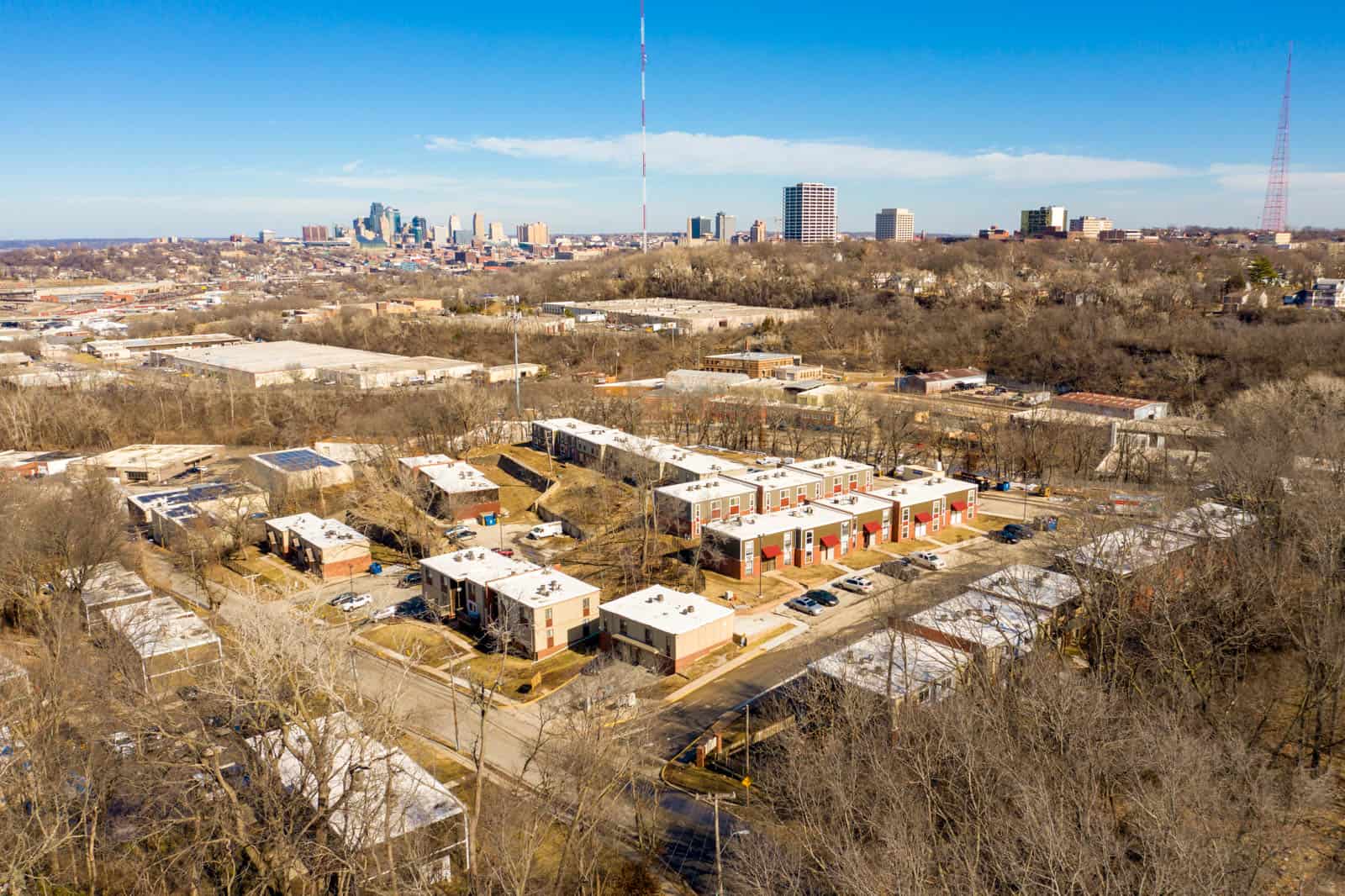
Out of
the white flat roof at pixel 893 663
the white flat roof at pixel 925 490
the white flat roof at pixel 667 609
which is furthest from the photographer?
the white flat roof at pixel 925 490

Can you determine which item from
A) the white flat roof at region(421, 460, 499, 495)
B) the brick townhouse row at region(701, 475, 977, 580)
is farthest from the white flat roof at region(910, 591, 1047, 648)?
the white flat roof at region(421, 460, 499, 495)

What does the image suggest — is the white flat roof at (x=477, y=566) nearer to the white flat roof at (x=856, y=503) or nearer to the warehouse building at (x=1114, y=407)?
the white flat roof at (x=856, y=503)

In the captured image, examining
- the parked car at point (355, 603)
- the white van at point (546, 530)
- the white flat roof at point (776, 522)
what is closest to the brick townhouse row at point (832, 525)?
the white flat roof at point (776, 522)

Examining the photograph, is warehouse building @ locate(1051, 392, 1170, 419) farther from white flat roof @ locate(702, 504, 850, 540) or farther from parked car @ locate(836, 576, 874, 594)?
parked car @ locate(836, 576, 874, 594)

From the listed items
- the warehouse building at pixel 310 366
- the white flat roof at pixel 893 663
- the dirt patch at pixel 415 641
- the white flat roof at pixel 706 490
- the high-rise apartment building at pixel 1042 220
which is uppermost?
the high-rise apartment building at pixel 1042 220

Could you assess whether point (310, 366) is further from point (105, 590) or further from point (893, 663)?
point (893, 663)
